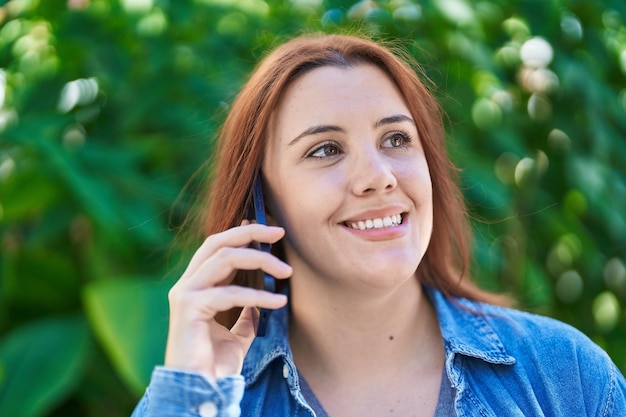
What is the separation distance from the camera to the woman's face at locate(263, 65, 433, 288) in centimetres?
116

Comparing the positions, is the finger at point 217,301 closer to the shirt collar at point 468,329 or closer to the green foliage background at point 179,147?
the shirt collar at point 468,329

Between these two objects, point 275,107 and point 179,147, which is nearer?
point 275,107

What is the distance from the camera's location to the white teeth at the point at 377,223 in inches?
45.9

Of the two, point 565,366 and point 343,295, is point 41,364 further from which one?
point 565,366

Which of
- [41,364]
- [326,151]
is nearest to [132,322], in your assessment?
[41,364]

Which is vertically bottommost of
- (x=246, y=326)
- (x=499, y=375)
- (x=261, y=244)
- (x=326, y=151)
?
(x=499, y=375)

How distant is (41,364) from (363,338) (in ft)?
Result: 3.08

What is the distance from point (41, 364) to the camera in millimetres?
1858

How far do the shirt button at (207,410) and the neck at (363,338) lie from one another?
24 cm

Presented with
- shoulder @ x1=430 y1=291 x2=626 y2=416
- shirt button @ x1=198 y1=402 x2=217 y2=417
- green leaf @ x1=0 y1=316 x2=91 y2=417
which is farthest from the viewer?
green leaf @ x1=0 y1=316 x2=91 y2=417

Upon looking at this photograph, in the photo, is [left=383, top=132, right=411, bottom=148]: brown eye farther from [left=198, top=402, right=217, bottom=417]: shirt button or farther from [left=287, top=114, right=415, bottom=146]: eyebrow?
[left=198, top=402, right=217, bottom=417]: shirt button

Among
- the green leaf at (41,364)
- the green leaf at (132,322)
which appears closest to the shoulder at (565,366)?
the green leaf at (132,322)

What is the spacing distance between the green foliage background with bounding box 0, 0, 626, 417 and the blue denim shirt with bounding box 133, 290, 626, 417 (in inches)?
20.2

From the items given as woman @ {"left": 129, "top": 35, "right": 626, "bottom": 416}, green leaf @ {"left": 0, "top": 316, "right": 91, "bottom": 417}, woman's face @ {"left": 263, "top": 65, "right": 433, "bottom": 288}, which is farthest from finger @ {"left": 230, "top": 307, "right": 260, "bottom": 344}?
green leaf @ {"left": 0, "top": 316, "right": 91, "bottom": 417}
